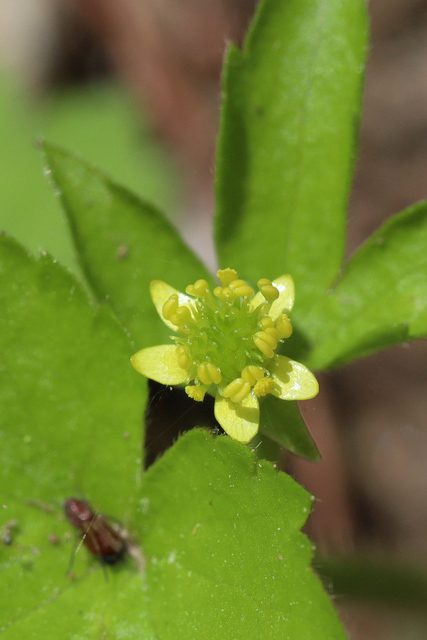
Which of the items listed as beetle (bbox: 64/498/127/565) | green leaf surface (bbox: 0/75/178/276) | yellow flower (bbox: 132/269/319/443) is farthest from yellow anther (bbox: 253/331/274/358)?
green leaf surface (bbox: 0/75/178/276)

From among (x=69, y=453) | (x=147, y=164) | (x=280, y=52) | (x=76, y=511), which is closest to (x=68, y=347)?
(x=69, y=453)

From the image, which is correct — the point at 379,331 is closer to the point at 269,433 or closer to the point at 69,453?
the point at 269,433

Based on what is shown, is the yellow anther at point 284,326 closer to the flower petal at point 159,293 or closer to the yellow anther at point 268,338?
the yellow anther at point 268,338

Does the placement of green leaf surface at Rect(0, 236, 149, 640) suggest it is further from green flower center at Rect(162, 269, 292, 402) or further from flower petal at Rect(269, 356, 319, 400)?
flower petal at Rect(269, 356, 319, 400)

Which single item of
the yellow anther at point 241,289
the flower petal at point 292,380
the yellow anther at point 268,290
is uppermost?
the yellow anther at point 241,289

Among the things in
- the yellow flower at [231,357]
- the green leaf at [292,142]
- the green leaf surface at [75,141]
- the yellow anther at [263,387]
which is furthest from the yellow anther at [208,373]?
the green leaf surface at [75,141]

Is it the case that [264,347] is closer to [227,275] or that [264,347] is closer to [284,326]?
[284,326]

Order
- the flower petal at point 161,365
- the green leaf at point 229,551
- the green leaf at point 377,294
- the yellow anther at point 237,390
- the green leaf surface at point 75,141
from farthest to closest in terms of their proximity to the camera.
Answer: the green leaf surface at point 75,141
the green leaf at point 377,294
the flower petal at point 161,365
the yellow anther at point 237,390
the green leaf at point 229,551

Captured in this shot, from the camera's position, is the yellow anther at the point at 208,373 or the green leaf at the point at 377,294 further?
the green leaf at the point at 377,294
